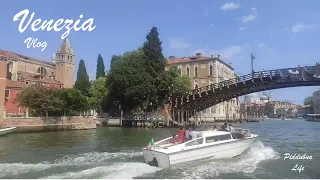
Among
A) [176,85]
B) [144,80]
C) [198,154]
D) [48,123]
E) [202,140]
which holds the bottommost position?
[198,154]

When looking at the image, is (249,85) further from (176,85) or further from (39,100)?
(39,100)

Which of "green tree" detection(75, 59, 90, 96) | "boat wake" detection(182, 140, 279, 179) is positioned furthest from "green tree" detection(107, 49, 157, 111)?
"boat wake" detection(182, 140, 279, 179)

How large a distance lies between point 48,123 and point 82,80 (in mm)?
25310

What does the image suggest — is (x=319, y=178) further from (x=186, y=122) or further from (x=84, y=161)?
(x=186, y=122)

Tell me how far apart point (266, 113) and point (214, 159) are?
13649 centimetres

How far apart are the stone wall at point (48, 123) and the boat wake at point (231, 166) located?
23888 mm

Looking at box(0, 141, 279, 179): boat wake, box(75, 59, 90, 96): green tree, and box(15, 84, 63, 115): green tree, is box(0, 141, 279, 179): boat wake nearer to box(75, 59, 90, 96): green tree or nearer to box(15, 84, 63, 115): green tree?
box(15, 84, 63, 115): green tree

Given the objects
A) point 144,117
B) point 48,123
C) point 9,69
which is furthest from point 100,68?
point 48,123

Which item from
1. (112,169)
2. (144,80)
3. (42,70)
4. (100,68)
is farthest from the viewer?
(42,70)

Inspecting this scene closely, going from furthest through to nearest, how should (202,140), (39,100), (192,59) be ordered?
(192,59) < (39,100) < (202,140)

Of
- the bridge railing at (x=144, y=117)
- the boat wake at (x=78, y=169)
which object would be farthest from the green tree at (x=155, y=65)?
the boat wake at (x=78, y=169)

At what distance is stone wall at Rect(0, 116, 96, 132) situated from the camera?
3378cm

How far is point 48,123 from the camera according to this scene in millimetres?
35938

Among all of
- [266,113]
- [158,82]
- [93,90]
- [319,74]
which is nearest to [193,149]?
[319,74]
